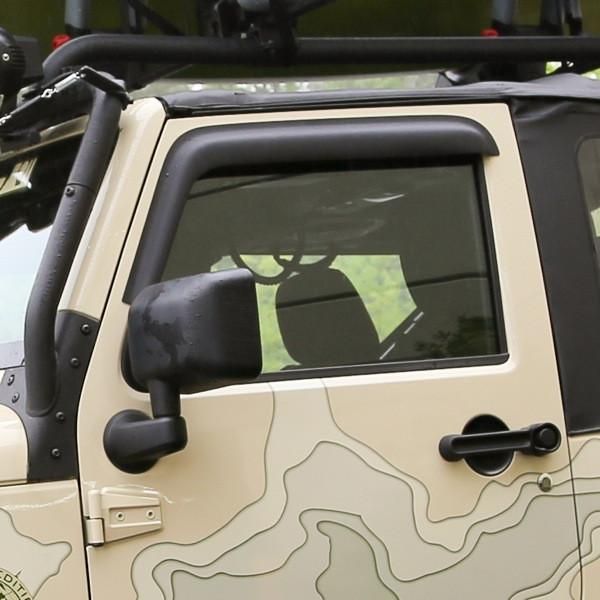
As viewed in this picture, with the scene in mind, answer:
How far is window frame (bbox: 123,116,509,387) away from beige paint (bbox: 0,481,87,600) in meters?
0.29

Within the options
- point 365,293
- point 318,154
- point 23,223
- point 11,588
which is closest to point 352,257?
point 365,293

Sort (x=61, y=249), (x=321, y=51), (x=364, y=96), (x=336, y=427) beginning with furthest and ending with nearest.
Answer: (x=321, y=51)
(x=364, y=96)
(x=336, y=427)
(x=61, y=249)

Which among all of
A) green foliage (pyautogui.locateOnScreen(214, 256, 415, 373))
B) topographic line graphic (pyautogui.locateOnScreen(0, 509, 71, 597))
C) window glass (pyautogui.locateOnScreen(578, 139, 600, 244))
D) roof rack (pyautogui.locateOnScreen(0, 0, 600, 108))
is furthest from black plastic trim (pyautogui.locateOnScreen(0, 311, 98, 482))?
window glass (pyautogui.locateOnScreen(578, 139, 600, 244))

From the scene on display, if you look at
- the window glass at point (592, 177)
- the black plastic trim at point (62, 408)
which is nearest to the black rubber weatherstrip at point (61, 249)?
the black plastic trim at point (62, 408)

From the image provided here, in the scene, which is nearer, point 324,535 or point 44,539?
point 44,539

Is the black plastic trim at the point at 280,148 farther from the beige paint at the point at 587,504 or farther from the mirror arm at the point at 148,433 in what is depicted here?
the beige paint at the point at 587,504

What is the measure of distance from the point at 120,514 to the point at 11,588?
10.1 inches

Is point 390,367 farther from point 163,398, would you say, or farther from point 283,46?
point 283,46

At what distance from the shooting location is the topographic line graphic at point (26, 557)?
237 centimetres

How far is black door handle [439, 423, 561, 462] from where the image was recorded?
265cm

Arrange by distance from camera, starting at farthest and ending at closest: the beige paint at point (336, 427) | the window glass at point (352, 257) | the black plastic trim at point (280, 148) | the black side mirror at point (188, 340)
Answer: the window glass at point (352, 257)
the black plastic trim at point (280, 148)
the beige paint at point (336, 427)
the black side mirror at point (188, 340)

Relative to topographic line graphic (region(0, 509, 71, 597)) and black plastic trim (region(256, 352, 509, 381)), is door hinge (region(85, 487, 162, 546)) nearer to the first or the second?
topographic line graphic (region(0, 509, 71, 597))

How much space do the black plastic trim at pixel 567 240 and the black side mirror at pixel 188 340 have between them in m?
0.90

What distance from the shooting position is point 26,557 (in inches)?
93.5
